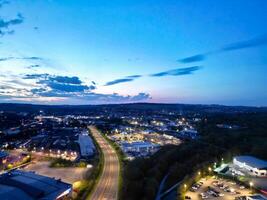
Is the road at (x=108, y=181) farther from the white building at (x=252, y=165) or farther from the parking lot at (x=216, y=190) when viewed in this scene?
the white building at (x=252, y=165)

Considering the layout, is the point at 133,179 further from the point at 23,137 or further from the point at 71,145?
the point at 23,137

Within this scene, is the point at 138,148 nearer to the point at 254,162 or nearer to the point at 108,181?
the point at 108,181

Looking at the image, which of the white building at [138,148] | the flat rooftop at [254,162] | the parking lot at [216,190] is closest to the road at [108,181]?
the white building at [138,148]

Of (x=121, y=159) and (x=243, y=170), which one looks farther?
(x=121, y=159)

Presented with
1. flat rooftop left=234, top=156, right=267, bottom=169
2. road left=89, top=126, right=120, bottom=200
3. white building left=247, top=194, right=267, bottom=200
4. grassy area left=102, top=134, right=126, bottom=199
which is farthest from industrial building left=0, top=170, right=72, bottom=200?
flat rooftop left=234, top=156, right=267, bottom=169

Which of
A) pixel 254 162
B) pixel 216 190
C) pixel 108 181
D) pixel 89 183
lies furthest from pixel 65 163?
pixel 254 162

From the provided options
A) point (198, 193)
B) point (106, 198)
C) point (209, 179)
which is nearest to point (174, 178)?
point (209, 179)

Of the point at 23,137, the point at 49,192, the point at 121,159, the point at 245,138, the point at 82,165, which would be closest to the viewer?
the point at 49,192
